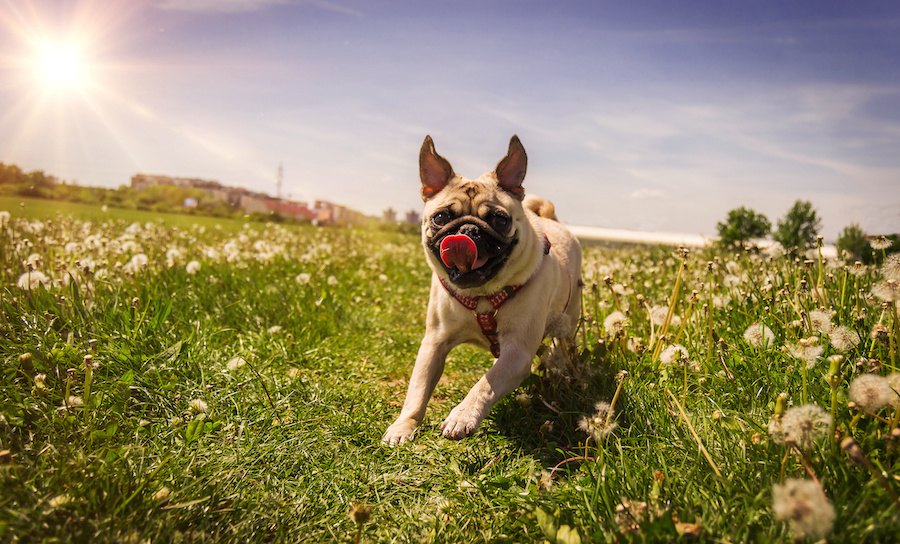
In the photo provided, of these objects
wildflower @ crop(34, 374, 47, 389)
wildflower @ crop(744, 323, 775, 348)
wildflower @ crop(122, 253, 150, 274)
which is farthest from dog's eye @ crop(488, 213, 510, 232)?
wildflower @ crop(122, 253, 150, 274)

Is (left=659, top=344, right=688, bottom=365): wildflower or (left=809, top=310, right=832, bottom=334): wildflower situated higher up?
(left=809, top=310, right=832, bottom=334): wildflower

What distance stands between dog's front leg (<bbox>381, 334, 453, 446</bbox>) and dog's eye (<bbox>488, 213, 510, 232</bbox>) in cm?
93

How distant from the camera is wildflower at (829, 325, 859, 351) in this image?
9.07 ft

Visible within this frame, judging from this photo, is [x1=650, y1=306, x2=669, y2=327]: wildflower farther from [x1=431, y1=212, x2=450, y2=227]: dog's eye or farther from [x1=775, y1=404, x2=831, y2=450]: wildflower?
[x1=775, y1=404, x2=831, y2=450]: wildflower

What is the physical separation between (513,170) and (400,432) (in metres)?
2.13

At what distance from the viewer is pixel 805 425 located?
6.28ft

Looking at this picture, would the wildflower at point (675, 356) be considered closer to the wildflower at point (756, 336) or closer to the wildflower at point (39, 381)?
the wildflower at point (756, 336)

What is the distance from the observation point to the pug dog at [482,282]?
337 cm

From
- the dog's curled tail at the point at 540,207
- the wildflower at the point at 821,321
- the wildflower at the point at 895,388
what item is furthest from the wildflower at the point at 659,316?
the dog's curled tail at the point at 540,207

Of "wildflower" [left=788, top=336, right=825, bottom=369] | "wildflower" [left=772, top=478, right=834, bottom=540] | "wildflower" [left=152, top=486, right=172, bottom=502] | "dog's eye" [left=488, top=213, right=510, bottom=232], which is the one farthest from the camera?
"dog's eye" [left=488, top=213, right=510, bottom=232]

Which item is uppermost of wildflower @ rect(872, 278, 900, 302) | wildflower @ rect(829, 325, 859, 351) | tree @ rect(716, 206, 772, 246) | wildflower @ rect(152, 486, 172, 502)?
tree @ rect(716, 206, 772, 246)

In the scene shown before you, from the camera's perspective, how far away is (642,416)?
3.08m

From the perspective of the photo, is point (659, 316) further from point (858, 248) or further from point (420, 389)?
point (858, 248)

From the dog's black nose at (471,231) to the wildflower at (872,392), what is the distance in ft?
6.93
